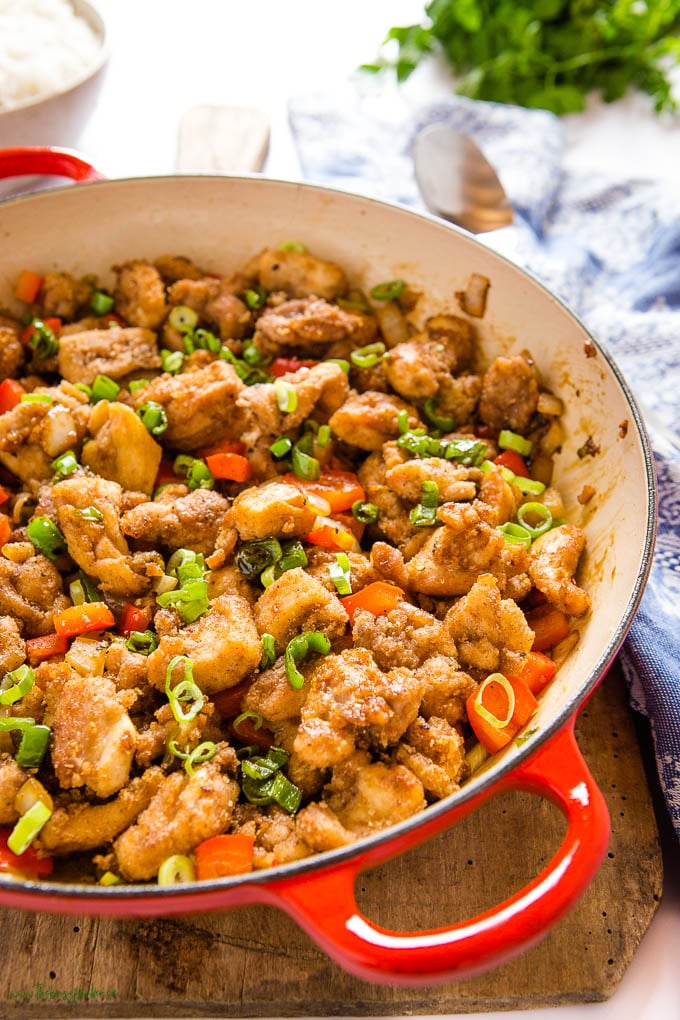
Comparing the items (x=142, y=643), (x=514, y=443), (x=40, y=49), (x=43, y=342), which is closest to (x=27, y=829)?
(x=142, y=643)

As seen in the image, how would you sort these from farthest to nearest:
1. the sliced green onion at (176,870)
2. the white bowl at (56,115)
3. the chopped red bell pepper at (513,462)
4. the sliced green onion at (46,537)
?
1. the white bowl at (56,115)
2. the chopped red bell pepper at (513,462)
3. the sliced green onion at (46,537)
4. the sliced green onion at (176,870)

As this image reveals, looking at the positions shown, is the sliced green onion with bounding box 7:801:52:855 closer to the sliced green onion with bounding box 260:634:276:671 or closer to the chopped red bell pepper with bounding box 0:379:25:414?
the sliced green onion with bounding box 260:634:276:671

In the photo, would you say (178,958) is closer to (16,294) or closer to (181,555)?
(181,555)

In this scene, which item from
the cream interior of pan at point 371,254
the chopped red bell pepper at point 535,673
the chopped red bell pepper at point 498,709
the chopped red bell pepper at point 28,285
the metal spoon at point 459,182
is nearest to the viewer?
the chopped red bell pepper at point 498,709

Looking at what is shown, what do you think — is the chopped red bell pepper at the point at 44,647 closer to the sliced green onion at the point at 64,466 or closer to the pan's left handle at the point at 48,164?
the sliced green onion at the point at 64,466

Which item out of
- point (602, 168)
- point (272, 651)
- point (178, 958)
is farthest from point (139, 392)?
point (602, 168)

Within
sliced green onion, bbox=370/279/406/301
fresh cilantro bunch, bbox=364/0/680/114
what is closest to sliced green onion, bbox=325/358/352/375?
sliced green onion, bbox=370/279/406/301

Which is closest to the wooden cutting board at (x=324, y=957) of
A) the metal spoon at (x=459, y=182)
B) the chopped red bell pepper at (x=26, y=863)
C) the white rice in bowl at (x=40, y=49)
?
the chopped red bell pepper at (x=26, y=863)

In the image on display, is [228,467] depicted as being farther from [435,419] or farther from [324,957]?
[324,957]
